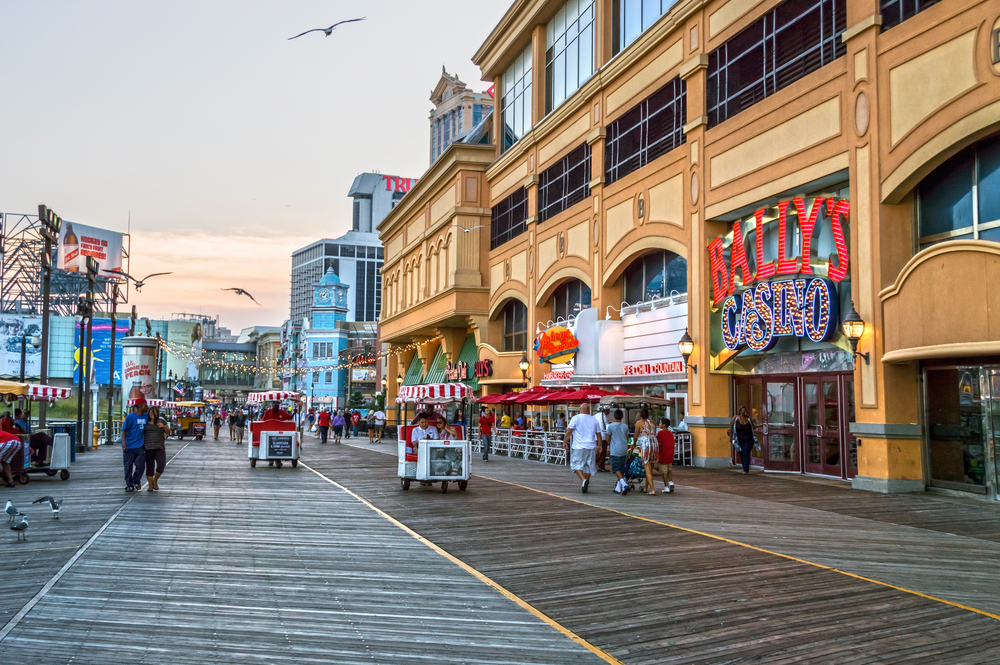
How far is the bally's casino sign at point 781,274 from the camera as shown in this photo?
19.8 meters

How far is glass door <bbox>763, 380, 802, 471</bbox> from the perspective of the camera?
22.5m

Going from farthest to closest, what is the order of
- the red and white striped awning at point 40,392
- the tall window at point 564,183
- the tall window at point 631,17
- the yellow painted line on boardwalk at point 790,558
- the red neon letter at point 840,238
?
the tall window at point 564,183 → the tall window at point 631,17 → the red and white striped awning at point 40,392 → the red neon letter at point 840,238 → the yellow painted line on boardwalk at point 790,558

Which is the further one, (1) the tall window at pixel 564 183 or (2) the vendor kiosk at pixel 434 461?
(1) the tall window at pixel 564 183

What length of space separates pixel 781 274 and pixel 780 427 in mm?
4073

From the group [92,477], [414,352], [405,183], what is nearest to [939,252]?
[92,477]

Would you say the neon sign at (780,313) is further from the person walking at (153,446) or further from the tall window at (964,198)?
the person walking at (153,446)

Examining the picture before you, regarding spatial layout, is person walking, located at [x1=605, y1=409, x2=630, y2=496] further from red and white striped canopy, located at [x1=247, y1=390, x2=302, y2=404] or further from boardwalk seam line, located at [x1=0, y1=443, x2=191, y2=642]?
red and white striped canopy, located at [x1=247, y1=390, x2=302, y2=404]

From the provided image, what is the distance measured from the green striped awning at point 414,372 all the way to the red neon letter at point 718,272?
34.9 m

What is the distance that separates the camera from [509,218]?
140 feet

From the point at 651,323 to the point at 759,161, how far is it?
7.60 m

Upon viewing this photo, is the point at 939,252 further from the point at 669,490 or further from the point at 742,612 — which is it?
the point at 742,612

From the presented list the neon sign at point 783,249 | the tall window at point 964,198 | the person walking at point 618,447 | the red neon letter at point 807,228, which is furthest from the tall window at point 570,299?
the tall window at point 964,198

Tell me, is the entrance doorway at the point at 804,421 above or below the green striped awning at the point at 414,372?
below

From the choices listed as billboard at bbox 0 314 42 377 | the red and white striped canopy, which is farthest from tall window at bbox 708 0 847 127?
billboard at bbox 0 314 42 377
